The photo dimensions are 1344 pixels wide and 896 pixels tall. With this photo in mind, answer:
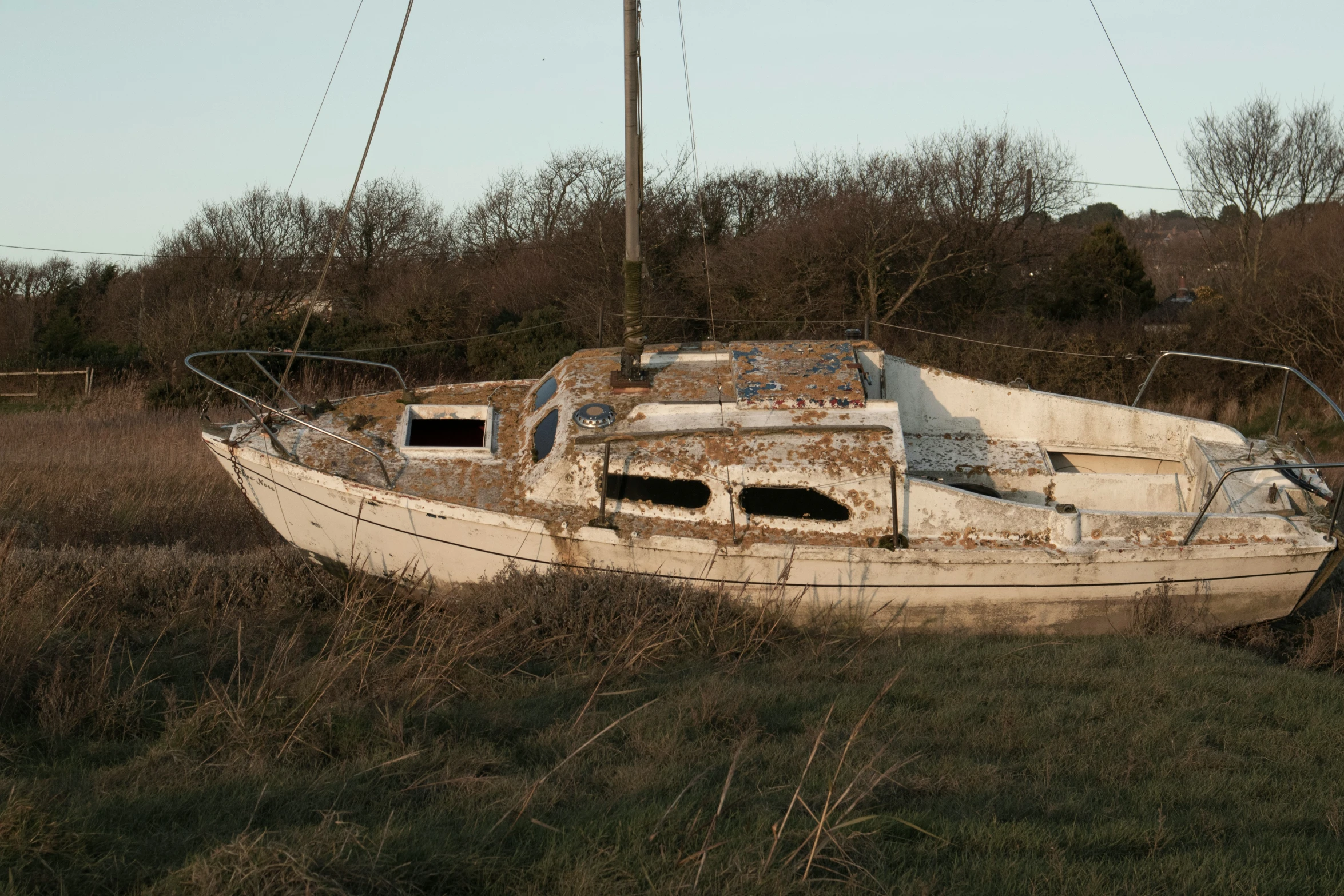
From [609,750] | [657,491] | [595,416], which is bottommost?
[609,750]

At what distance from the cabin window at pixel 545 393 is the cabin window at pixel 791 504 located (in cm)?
220

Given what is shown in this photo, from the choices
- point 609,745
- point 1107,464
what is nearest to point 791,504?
point 609,745

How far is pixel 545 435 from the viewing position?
900 centimetres

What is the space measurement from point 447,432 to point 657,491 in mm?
2657

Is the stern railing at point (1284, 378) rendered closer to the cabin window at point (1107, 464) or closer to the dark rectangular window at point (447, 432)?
the cabin window at point (1107, 464)

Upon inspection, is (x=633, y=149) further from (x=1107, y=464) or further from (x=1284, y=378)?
(x=1284, y=378)

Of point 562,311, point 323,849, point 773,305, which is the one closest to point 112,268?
point 562,311

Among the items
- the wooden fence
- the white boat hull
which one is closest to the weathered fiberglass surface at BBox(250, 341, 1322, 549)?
the white boat hull

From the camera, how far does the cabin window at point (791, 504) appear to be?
8234mm

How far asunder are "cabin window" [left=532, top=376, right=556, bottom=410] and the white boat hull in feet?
5.58

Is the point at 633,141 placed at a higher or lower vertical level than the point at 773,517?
higher

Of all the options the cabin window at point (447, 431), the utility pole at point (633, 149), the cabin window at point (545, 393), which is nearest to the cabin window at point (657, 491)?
the cabin window at point (447, 431)

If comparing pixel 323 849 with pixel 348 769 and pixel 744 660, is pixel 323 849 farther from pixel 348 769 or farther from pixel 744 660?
pixel 744 660

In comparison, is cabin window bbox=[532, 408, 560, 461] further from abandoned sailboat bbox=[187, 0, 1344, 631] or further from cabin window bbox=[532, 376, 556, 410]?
cabin window bbox=[532, 376, 556, 410]
